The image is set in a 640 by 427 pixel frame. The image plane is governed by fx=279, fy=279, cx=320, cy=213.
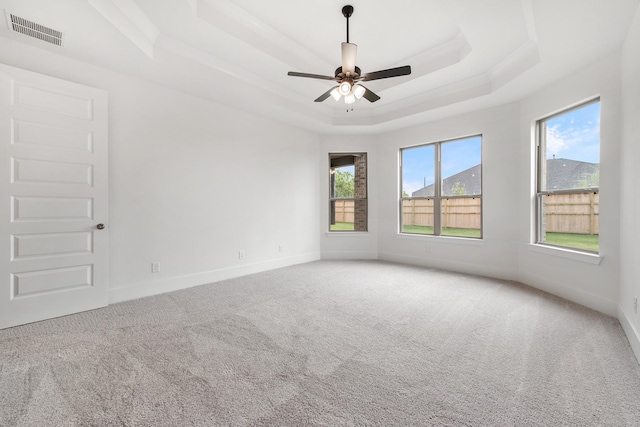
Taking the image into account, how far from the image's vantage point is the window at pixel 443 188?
4.78m

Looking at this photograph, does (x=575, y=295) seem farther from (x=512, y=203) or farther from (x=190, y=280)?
(x=190, y=280)

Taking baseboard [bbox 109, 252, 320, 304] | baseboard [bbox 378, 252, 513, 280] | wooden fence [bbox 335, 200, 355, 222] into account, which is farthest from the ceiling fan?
baseboard [bbox 378, 252, 513, 280]

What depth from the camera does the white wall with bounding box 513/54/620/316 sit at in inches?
109

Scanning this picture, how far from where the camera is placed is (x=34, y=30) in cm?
246

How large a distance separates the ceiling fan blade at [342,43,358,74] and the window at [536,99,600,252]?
2.77 metres

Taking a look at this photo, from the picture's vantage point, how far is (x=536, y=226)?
388 centimetres

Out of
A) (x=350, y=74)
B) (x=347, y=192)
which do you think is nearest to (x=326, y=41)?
(x=350, y=74)

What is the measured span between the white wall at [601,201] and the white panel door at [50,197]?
5.26m

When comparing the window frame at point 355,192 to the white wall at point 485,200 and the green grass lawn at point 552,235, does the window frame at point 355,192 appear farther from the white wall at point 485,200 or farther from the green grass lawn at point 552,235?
the white wall at point 485,200

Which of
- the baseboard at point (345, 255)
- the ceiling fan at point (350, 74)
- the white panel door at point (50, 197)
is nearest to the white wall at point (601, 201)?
the ceiling fan at point (350, 74)

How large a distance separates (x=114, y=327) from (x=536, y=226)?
5.14 metres

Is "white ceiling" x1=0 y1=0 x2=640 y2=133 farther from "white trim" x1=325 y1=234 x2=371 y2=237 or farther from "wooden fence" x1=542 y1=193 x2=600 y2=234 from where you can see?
"white trim" x1=325 y1=234 x2=371 y2=237

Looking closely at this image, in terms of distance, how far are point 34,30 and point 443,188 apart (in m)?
5.61

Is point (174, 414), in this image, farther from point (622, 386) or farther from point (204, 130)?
point (204, 130)
